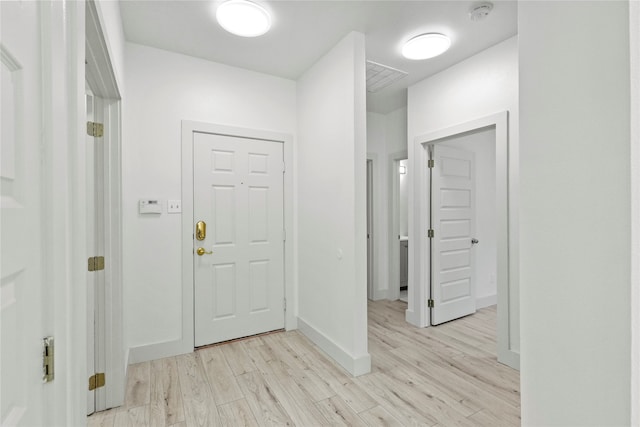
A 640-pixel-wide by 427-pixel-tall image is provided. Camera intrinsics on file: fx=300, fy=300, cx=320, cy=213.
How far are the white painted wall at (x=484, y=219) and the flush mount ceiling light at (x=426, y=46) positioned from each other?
1.56m

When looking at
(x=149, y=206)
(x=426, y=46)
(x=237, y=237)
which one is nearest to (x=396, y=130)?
(x=426, y=46)

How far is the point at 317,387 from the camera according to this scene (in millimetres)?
2141

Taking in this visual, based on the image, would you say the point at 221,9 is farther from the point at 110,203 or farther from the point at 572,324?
the point at 572,324

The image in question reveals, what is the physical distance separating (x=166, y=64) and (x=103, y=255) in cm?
175

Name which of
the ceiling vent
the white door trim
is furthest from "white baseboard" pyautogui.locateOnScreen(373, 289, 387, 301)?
the white door trim

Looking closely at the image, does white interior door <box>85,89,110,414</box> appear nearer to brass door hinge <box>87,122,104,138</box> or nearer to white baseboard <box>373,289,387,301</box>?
brass door hinge <box>87,122,104,138</box>

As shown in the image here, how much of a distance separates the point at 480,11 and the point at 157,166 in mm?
2781

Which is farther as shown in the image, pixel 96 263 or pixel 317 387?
pixel 317 387

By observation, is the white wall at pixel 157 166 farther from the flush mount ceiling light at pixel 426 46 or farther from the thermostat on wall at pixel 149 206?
the flush mount ceiling light at pixel 426 46

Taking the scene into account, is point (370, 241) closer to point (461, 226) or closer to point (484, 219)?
point (461, 226)

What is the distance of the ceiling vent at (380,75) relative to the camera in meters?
3.02

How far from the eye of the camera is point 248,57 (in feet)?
9.08

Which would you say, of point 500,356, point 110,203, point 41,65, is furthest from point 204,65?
point 500,356

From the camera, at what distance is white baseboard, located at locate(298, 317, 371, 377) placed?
230 centimetres
